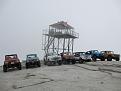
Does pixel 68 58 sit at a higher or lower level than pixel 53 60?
higher

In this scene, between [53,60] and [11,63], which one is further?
[53,60]

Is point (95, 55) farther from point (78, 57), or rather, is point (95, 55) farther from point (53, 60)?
point (53, 60)

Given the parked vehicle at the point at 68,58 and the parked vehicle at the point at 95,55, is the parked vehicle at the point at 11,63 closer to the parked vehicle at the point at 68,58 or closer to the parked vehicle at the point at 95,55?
the parked vehicle at the point at 68,58

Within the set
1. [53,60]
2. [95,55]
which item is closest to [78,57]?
[53,60]

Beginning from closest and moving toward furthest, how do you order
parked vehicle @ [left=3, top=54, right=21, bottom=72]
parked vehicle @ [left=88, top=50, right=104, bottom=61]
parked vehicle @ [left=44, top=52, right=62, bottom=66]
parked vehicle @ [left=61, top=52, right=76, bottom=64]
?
parked vehicle @ [left=3, top=54, right=21, bottom=72], parked vehicle @ [left=44, top=52, right=62, bottom=66], parked vehicle @ [left=61, top=52, right=76, bottom=64], parked vehicle @ [left=88, top=50, right=104, bottom=61]

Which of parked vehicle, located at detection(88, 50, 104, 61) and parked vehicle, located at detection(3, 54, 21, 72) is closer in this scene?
parked vehicle, located at detection(3, 54, 21, 72)

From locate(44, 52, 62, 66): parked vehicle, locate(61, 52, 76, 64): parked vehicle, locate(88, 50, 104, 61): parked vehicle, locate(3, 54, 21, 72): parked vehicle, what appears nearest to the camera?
locate(3, 54, 21, 72): parked vehicle

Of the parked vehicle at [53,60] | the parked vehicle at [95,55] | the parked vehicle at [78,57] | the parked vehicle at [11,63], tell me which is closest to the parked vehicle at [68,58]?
the parked vehicle at [78,57]

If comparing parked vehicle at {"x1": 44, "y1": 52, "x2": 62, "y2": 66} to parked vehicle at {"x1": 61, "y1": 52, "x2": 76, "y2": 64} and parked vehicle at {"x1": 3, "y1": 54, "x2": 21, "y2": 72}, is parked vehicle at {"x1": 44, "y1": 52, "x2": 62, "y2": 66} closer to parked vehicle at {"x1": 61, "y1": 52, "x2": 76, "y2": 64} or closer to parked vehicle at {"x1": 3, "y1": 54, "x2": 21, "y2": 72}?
parked vehicle at {"x1": 61, "y1": 52, "x2": 76, "y2": 64}

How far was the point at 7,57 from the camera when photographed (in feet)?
109

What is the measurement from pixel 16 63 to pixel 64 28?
20.0 metres

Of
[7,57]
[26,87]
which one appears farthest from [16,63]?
[26,87]

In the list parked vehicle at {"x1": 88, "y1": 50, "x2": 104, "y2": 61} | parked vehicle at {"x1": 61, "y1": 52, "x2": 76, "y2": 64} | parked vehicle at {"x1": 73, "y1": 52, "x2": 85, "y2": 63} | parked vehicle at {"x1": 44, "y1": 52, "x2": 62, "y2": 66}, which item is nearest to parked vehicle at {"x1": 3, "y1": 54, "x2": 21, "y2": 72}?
parked vehicle at {"x1": 44, "y1": 52, "x2": 62, "y2": 66}

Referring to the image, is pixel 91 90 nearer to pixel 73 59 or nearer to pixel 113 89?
pixel 113 89
